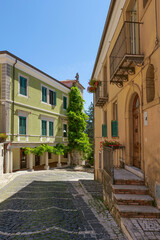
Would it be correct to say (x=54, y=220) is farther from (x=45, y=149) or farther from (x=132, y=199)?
(x=45, y=149)

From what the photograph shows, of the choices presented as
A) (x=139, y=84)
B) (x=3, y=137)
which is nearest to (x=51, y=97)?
(x=3, y=137)

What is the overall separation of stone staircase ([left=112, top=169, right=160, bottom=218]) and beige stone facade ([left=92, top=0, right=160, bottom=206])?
27 cm

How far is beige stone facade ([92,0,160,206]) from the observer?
504cm

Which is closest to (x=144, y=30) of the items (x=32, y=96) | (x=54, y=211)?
(x=54, y=211)

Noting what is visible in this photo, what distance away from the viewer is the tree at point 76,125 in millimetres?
25141

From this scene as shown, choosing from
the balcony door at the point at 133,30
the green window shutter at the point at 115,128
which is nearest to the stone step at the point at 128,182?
the green window shutter at the point at 115,128

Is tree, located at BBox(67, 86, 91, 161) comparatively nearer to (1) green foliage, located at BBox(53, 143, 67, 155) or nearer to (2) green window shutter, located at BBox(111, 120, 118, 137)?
(1) green foliage, located at BBox(53, 143, 67, 155)

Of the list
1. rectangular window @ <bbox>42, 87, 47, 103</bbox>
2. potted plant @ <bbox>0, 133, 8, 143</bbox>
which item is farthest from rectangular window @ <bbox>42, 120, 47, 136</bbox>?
potted plant @ <bbox>0, 133, 8, 143</bbox>

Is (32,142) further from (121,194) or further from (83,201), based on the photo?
(121,194)

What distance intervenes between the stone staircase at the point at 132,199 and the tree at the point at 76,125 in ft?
62.6

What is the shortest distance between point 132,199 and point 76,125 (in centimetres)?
2049

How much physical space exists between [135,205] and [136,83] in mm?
3797

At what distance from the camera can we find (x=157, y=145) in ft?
16.0

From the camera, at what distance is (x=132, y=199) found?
199 inches
